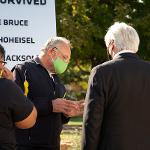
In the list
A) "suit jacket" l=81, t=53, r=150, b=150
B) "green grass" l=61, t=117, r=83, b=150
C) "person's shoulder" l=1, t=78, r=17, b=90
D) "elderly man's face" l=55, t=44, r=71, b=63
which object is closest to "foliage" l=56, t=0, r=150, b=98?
"green grass" l=61, t=117, r=83, b=150

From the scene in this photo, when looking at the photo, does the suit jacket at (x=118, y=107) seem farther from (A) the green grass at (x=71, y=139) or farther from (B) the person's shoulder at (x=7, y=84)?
(A) the green grass at (x=71, y=139)

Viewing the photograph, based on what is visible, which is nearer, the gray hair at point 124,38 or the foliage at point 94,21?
the gray hair at point 124,38

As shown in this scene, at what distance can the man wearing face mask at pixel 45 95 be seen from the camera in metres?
5.27

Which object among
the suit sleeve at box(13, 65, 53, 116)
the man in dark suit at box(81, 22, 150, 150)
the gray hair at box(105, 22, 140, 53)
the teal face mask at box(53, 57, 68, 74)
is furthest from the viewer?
the teal face mask at box(53, 57, 68, 74)

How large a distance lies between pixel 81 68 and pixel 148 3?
22.9ft

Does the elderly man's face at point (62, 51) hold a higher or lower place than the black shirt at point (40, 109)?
higher

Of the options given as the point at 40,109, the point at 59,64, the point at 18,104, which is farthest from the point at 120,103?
the point at 59,64

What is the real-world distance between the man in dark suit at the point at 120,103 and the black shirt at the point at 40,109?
30.9 inches

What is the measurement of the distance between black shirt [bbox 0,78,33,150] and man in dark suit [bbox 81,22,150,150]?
19.9 inches

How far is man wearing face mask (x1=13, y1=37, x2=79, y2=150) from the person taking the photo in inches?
207

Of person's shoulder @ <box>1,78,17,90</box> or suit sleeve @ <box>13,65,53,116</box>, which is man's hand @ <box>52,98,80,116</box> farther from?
person's shoulder @ <box>1,78,17,90</box>

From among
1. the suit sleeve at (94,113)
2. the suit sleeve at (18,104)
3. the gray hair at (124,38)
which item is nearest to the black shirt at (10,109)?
the suit sleeve at (18,104)

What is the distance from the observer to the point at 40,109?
5.21m

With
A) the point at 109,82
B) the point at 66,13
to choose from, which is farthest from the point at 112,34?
the point at 66,13
